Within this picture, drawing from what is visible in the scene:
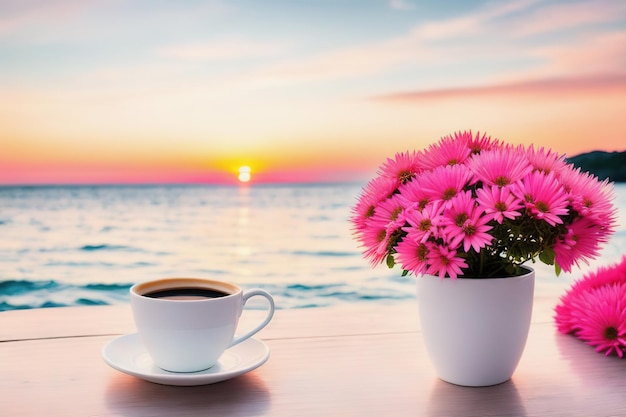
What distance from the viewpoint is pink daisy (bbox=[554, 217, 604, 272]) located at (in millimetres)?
570

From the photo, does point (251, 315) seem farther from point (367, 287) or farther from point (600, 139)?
point (600, 139)

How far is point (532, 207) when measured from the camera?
544 millimetres

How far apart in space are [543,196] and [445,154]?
123 mm

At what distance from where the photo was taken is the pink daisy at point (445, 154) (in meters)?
0.64

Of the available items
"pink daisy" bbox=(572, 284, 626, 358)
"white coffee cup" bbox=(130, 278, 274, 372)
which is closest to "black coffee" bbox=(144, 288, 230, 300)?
"white coffee cup" bbox=(130, 278, 274, 372)

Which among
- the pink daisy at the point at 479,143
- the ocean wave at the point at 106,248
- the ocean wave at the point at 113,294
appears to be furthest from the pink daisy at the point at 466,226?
the ocean wave at the point at 106,248

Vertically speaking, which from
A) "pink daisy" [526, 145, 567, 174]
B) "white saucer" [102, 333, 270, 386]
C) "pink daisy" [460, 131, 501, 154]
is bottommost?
"white saucer" [102, 333, 270, 386]

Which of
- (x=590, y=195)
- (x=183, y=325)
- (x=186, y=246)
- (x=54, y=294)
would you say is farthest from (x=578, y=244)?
(x=186, y=246)

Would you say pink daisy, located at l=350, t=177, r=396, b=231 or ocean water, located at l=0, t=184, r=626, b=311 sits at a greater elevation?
pink daisy, located at l=350, t=177, r=396, b=231

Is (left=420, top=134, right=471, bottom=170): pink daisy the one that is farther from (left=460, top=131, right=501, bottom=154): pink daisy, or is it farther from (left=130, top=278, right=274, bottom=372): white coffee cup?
(left=130, top=278, right=274, bottom=372): white coffee cup

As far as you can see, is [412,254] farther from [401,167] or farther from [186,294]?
[186,294]

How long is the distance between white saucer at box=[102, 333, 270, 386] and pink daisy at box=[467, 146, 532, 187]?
28cm

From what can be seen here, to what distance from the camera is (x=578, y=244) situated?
1.90 feet

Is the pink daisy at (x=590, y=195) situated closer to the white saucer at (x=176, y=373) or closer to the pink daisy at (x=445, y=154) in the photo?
the pink daisy at (x=445, y=154)
